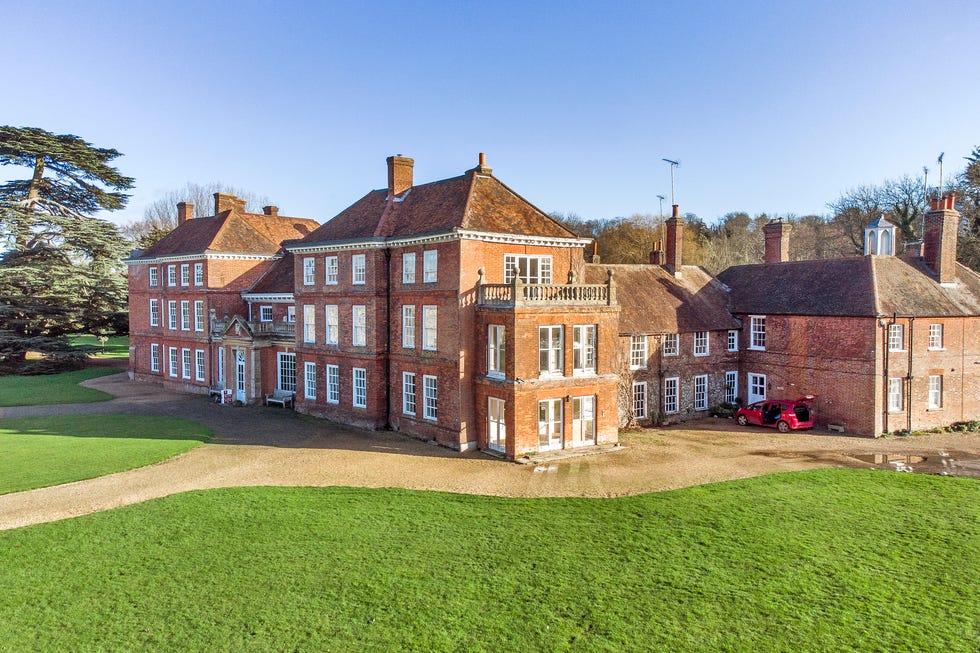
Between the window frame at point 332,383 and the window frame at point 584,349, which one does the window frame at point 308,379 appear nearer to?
the window frame at point 332,383

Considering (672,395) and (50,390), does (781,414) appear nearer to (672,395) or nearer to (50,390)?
(672,395)

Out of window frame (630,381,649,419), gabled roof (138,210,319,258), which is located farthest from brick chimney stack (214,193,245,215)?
window frame (630,381,649,419)

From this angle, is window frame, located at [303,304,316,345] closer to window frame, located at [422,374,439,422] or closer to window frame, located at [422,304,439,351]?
window frame, located at [422,304,439,351]

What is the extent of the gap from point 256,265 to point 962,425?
130 ft

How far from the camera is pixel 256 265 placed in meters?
40.0

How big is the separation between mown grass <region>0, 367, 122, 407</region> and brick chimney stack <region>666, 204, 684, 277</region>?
112 ft

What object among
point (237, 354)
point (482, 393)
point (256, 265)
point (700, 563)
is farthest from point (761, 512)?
point (256, 265)

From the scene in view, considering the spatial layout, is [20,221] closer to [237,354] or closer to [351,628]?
[237,354]

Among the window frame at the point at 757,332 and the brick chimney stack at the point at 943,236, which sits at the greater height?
the brick chimney stack at the point at 943,236

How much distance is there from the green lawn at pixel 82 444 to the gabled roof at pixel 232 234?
503 inches

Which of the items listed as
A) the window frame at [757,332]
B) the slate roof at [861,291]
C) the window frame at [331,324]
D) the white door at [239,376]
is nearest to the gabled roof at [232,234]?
the white door at [239,376]

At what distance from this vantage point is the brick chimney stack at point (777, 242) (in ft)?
118

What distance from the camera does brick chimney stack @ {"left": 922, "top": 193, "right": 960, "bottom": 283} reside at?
97.9 feet

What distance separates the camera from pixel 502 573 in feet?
44.5
